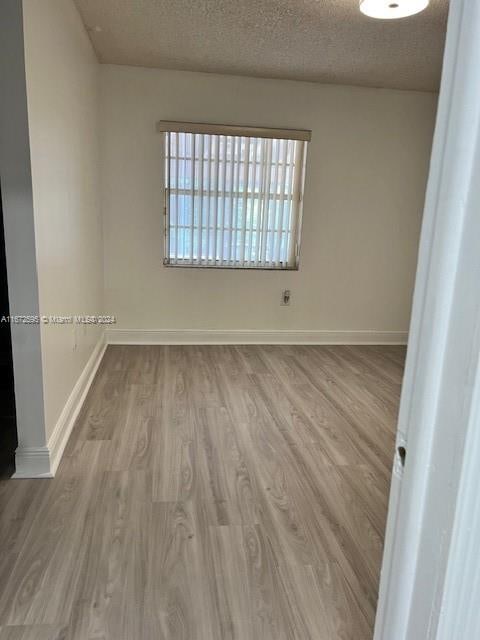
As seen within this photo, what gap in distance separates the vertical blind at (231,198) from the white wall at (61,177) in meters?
0.88

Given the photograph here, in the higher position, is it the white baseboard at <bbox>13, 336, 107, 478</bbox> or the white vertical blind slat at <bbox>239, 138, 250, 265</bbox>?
the white vertical blind slat at <bbox>239, 138, 250, 265</bbox>

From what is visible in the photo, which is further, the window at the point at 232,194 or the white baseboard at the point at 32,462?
the window at the point at 232,194

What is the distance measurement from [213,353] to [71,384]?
66.6 inches

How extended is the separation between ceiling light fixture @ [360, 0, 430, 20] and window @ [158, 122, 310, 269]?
1.64 metres

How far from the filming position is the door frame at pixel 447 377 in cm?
54

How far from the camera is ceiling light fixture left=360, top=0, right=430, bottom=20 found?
8.36 ft

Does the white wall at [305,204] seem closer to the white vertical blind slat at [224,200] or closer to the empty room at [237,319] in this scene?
the empty room at [237,319]

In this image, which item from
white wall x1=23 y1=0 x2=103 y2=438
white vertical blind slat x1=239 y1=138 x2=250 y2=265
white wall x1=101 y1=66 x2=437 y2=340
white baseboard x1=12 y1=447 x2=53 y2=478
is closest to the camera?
white wall x1=23 y1=0 x2=103 y2=438

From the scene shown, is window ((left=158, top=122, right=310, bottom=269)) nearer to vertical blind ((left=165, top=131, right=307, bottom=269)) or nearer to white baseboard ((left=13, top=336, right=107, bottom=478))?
vertical blind ((left=165, top=131, right=307, bottom=269))

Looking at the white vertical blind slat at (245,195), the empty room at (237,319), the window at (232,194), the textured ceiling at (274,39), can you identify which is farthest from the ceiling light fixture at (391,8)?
the white vertical blind slat at (245,195)

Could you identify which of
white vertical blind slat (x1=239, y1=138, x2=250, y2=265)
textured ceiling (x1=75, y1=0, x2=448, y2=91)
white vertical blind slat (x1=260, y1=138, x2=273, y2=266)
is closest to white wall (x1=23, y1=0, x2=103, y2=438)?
textured ceiling (x1=75, y1=0, x2=448, y2=91)

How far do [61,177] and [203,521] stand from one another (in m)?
1.91

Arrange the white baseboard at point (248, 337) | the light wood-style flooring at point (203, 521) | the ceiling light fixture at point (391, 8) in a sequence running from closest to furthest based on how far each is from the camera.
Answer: the light wood-style flooring at point (203, 521)
the ceiling light fixture at point (391, 8)
the white baseboard at point (248, 337)

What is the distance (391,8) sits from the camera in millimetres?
2604
